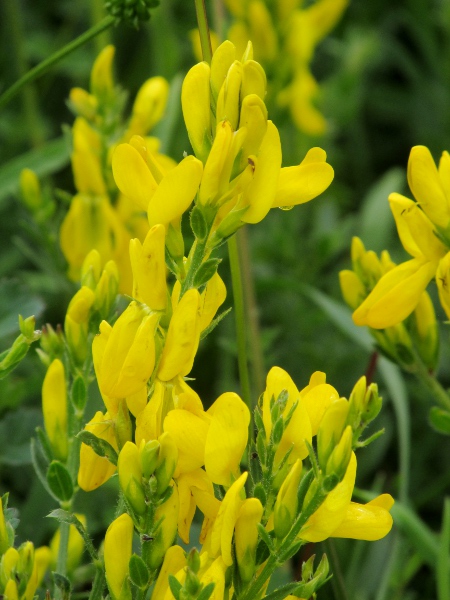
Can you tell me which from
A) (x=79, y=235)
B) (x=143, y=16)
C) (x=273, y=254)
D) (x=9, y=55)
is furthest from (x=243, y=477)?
(x=9, y=55)

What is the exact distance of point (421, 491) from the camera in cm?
161

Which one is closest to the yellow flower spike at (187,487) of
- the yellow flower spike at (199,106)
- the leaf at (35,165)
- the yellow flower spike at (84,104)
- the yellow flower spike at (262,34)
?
the yellow flower spike at (199,106)

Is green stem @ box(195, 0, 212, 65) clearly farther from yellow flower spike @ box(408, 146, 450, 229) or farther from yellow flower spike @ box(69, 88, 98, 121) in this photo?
yellow flower spike @ box(69, 88, 98, 121)

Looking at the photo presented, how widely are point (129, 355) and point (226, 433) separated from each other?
8 centimetres

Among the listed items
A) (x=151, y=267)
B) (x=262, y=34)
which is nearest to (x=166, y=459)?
(x=151, y=267)

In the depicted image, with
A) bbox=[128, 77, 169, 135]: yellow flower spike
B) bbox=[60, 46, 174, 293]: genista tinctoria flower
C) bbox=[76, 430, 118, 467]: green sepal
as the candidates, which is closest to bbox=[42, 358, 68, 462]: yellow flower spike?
bbox=[76, 430, 118, 467]: green sepal

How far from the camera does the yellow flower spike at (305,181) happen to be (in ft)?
2.23

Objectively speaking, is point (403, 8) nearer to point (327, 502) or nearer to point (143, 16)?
point (143, 16)

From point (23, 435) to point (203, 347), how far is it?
589 mm

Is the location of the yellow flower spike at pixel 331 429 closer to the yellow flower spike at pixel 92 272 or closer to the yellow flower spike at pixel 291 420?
the yellow flower spike at pixel 291 420

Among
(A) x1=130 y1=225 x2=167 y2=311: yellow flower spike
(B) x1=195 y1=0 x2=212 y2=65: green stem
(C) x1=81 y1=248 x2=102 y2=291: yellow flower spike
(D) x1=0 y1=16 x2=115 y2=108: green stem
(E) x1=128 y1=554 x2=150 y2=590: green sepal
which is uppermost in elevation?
(D) x1=0 y1=16 x2=115 y2=108: green stem

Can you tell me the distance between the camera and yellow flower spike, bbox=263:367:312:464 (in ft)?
2.14

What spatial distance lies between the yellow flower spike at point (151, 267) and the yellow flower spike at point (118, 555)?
143 millimetres

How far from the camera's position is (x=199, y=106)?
0.69 m
